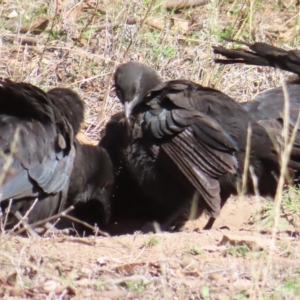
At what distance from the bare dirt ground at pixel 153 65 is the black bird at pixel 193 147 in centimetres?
38

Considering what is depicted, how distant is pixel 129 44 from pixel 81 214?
223 centimetres

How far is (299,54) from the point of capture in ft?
22.7

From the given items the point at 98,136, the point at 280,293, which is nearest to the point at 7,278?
the point at 280,293

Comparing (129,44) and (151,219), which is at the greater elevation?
(129,44)

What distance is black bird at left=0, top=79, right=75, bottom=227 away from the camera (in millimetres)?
5988

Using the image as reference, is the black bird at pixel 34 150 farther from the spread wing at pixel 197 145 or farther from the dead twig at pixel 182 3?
the dead twig at pixel 182 3

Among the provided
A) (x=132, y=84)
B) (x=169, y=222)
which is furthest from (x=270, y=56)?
(x=169, y=222)

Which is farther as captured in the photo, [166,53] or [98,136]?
[166,53]

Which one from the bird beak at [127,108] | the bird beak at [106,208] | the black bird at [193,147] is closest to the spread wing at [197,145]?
the black bird at [193,147]

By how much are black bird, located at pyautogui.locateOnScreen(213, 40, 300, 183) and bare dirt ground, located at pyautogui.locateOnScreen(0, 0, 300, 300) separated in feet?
1.97

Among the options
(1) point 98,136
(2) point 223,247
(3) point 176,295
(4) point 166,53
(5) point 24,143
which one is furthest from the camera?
(4) point 166,53

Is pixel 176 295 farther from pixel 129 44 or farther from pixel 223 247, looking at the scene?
pixel 129 44

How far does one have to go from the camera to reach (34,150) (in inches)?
241

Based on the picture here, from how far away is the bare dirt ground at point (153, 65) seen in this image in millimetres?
4727
